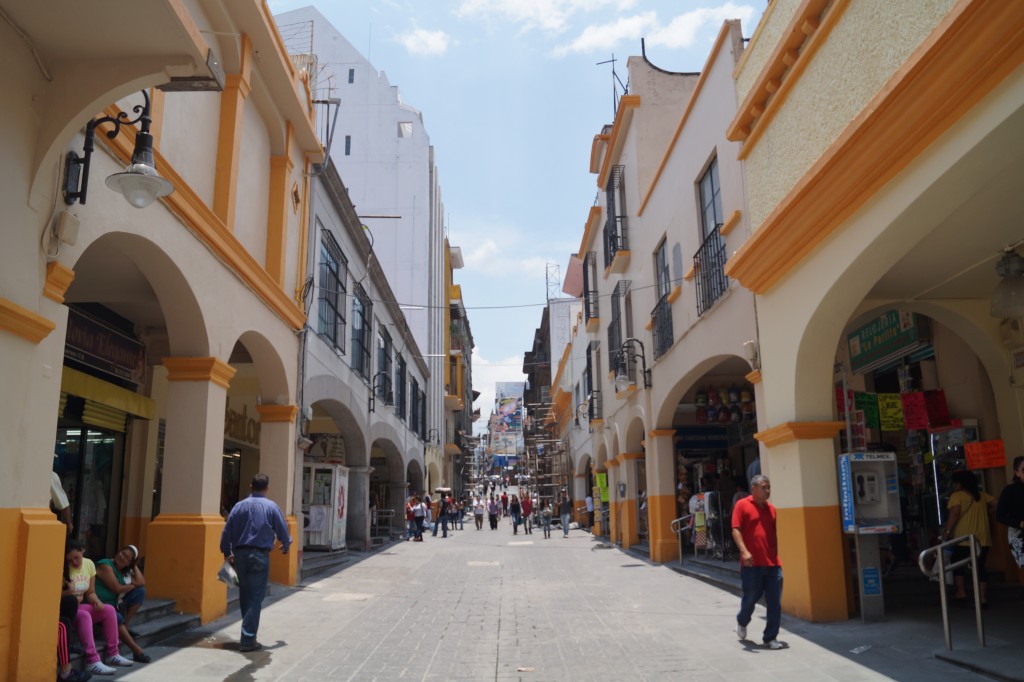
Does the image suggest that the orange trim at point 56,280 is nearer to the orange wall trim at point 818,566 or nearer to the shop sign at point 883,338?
the orange wall trim at point 818,566

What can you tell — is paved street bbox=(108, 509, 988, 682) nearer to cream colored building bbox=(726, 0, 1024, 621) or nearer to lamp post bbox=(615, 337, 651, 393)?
cream colored building bbox=(726, 0, 1024, 621)

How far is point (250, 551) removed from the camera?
7.56 m

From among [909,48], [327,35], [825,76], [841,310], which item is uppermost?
[327,35]

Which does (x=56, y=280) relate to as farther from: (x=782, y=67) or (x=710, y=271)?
(x=710, y=271)

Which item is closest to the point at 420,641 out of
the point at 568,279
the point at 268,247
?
the point at 268,247

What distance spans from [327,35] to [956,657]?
3548 cm

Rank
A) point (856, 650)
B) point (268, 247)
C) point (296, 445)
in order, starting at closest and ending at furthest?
point (856, 650) < point (268, 247) < point (296, 445)

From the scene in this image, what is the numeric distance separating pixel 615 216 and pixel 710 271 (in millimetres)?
7452

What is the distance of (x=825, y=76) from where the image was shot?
8.12 metres

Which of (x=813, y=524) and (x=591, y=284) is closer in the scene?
(x=813, y=524)

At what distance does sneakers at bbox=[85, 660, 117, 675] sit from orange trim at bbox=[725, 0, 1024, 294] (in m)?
7.48

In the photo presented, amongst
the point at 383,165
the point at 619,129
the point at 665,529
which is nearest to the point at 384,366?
the point at 619,129

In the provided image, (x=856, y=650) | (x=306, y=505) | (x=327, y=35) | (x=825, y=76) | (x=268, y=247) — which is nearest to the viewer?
(x=856, y=650)

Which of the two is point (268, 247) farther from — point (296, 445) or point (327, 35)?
point (327, 35)
